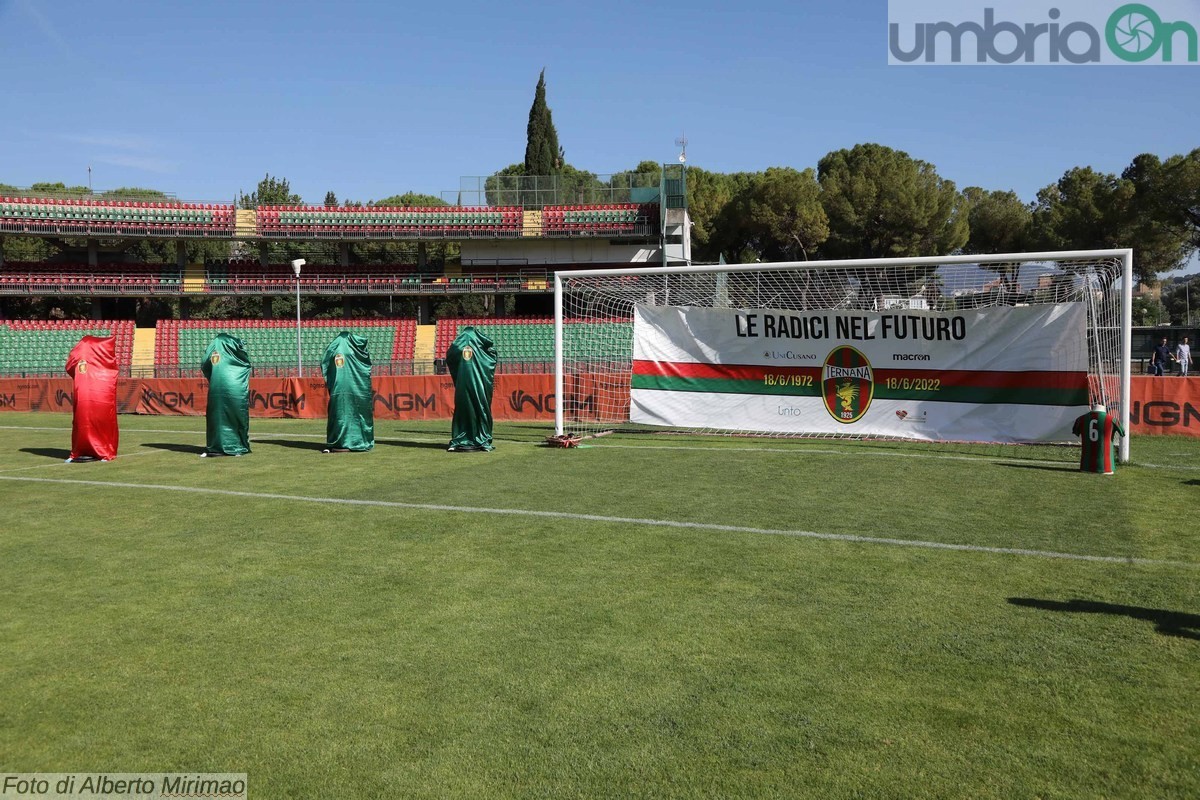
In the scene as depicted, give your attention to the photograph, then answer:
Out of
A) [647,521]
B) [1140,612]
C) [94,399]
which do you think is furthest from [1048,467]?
[94,399]

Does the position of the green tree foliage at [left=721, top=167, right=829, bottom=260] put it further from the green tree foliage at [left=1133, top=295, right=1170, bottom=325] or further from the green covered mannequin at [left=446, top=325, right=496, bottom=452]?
the green covered mannequin at [left=446, top=325, right=496, bottom=452]

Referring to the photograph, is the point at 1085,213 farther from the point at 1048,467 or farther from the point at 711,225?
the point at 1048,467

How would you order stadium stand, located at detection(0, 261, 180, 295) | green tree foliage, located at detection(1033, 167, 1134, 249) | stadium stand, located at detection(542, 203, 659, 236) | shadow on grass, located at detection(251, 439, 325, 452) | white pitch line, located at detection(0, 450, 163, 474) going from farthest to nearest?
1. green tree foliage, located at detection(1033, 167, 1134, 249)
2. stadium stand, located at detection(542, 203, 659, 236)
3. stadium stand, located at detection(0, 261, 180, 295)
4. shadow on grass, located at detection(251, 439, 325, 452)
5. white pitch line, located at detection(0, 450, 163, 474)

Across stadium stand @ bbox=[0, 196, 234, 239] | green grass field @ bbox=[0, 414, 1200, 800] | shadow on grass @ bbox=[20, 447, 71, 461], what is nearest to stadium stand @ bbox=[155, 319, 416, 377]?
stadium stand @ bbox=[0, 196, 234, 239]

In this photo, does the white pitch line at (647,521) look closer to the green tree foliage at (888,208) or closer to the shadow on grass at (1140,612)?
the shadow on grass at (1140,612)

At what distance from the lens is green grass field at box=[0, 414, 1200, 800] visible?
12.7 feet

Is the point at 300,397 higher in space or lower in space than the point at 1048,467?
higher

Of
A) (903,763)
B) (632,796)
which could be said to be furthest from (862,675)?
(632,796)

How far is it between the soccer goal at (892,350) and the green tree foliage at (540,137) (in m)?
47.5

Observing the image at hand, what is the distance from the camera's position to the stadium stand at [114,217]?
1602 inches

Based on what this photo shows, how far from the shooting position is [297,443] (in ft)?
54.8

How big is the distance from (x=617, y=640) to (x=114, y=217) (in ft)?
146

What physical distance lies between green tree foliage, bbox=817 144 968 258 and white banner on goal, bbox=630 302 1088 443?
41.8m

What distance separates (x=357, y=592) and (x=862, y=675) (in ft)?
12.0
